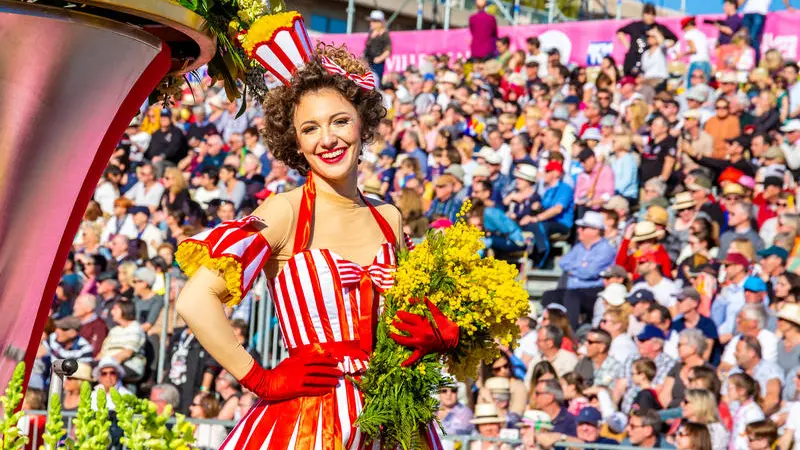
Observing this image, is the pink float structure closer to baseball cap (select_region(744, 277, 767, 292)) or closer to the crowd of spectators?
the crowd of spectators

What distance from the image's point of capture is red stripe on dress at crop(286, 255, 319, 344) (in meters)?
3.69

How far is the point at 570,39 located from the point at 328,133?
1132 centimetres

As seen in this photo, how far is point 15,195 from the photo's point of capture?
8.54 ft

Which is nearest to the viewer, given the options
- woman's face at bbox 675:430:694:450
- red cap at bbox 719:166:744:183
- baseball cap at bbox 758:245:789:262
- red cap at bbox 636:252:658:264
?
woman's face at bbox 675:430:694:450

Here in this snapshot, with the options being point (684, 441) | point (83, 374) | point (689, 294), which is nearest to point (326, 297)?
point (684, 441)

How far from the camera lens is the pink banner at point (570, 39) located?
42.1 feet

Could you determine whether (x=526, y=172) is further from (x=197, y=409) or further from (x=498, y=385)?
(x=197, y=409)

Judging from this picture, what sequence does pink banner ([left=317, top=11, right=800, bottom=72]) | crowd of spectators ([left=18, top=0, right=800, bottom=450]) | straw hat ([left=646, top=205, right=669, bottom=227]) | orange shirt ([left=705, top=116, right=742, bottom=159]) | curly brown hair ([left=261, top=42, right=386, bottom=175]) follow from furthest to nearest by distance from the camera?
pink banner ([left=317, top=11, right=800, bottom=72])
orange shirt ([left=705, top=116, right=742, bottom=159])
straw hat ([left=646, top=205, right=669, bottom=227])
crowd of spectators ([left=18, top=0, right=800, bottom=450])
curly brown hair ([left=261, top=42, right=386, bottom=175])

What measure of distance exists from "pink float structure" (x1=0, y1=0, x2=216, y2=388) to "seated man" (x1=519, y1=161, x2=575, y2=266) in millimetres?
8005

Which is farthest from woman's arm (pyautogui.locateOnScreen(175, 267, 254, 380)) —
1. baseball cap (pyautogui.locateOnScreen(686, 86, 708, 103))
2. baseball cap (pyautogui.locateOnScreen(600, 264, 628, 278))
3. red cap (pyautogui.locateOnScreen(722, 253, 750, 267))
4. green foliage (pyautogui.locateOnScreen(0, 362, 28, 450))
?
baseball cap (pyautogui.locateOnScreen(686, 86, 708, 103))

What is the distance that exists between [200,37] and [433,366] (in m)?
1.18

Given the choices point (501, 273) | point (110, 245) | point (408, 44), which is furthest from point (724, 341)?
point (408, 44)

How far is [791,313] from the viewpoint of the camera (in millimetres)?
7840

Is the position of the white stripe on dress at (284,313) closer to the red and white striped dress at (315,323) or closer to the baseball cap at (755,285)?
the red and white striped dress at (315,323)
